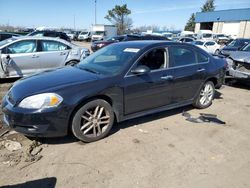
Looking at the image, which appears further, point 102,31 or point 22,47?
point 102,31

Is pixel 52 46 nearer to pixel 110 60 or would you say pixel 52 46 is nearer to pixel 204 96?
pixel 110 60

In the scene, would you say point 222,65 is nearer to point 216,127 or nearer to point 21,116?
point 216,127

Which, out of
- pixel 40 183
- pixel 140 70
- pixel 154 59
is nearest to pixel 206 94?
pixel 154 59

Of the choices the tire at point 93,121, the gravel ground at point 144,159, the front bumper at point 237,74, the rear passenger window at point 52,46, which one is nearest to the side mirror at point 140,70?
the tire at point 93,121

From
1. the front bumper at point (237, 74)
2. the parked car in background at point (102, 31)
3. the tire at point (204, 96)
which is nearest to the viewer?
the tire at point (204, 96)

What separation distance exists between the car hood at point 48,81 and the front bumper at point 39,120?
237 millimetres

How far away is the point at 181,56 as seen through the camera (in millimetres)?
5227

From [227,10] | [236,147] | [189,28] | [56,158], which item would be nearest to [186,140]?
[236,147]

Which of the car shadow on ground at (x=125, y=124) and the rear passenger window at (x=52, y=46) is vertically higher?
the rear passenger window at (x=52, y=46)

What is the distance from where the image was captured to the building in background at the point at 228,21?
165ft

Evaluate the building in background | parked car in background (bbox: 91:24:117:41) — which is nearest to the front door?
parked car in background (bbox: 91:24:117:41)

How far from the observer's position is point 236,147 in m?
4.11

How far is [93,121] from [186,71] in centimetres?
227

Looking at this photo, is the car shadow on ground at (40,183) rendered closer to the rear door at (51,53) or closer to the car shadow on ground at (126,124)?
the car shadow on ground at (126,124)
